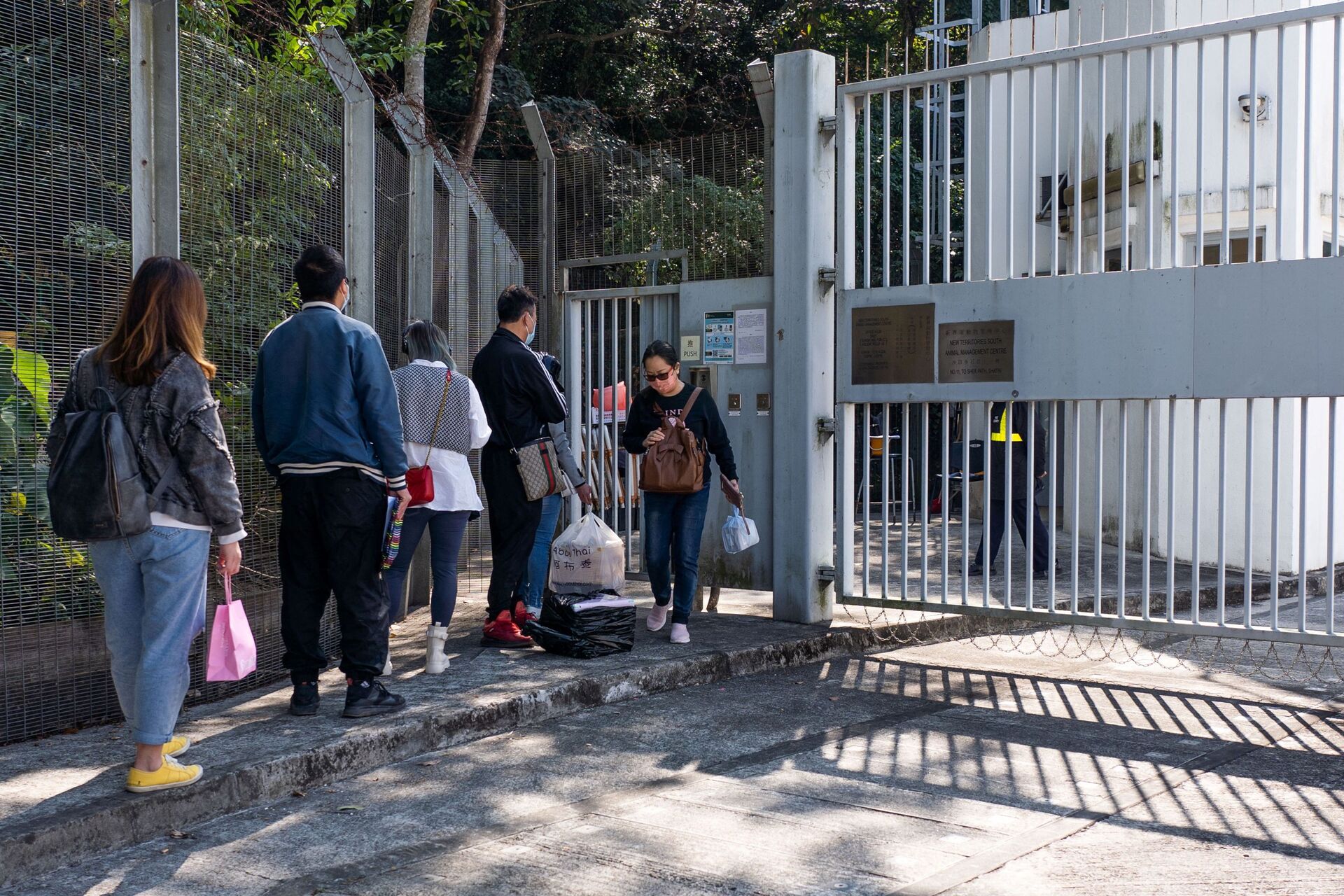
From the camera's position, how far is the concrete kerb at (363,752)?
4.05 m

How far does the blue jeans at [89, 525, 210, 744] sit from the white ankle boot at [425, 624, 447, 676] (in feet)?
6.47

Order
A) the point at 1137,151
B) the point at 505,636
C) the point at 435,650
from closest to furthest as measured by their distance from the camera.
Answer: the point at 435,650 < the point at 505,636 < the point at 1137,151

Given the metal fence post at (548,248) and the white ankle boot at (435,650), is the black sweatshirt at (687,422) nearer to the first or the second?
the white ankle boot at (435,650)

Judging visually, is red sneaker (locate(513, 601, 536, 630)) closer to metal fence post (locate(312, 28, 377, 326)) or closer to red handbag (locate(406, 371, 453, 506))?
red handbag (locate(406, 371, 453, 506))

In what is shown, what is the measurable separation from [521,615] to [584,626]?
67 centimetres

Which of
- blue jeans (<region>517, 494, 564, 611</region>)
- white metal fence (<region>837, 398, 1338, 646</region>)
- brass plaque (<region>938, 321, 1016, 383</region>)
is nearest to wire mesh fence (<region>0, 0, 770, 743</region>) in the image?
blue jeans (<region>517, 494, 564, 611</region>)

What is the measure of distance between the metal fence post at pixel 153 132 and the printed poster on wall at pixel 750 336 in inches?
143

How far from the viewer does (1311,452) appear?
33.9 feet

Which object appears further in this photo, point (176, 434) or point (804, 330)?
point (804, 330)

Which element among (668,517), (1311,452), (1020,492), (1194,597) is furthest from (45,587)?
(1311,452)

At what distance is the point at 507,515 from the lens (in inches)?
271

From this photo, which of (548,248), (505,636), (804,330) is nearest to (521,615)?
(505,636)

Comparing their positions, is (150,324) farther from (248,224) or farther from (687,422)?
(687,422)

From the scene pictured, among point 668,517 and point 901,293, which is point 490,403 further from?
point 901,293
